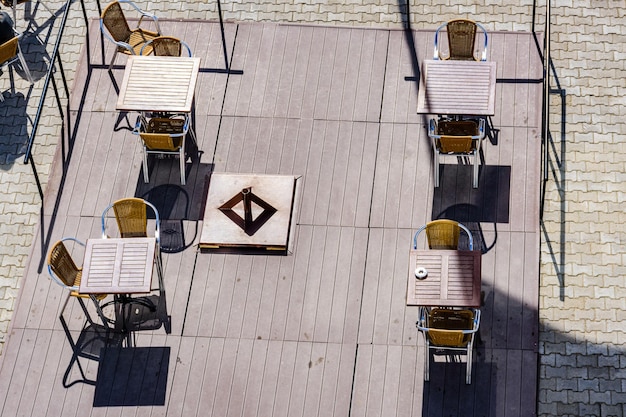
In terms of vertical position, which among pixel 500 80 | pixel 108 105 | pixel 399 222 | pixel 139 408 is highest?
pixel 500 80

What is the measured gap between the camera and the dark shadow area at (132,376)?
40.5ft

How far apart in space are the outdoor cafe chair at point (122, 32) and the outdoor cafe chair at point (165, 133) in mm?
1450

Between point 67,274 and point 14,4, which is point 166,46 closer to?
point 14,4

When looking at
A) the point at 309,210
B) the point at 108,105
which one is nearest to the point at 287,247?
the point at 309,210

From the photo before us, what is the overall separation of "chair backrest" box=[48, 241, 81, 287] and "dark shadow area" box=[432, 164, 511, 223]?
4.33m

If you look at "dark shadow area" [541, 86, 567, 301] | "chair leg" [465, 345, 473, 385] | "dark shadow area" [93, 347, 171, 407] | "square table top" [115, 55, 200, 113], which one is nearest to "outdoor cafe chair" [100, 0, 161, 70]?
"square table top" [115, 55, 200, 113]

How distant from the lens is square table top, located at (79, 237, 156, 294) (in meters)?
12.2

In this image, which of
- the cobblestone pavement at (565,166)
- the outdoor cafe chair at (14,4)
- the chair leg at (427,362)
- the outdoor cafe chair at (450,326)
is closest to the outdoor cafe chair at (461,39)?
the cobblestone pavement at (565,166)

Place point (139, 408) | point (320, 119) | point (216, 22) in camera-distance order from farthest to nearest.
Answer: point (216, 22), point (320, 119), point (139, 408)

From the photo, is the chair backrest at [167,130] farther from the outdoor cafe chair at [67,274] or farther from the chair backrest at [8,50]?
the chair backrest at [8,50]

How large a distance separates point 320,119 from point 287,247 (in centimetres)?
204

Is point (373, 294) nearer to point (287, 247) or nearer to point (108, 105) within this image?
point (287, 247)

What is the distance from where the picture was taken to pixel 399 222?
1351cm

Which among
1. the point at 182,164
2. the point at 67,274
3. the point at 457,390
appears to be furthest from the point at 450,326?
the point at 67,274
